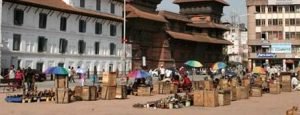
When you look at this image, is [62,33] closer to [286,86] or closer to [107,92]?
[286,86]

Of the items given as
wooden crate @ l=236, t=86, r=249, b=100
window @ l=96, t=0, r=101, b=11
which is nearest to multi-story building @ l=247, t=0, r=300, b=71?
window @ l=96, t=0, r=101, b=11

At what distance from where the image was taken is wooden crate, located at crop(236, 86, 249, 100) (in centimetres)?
2419

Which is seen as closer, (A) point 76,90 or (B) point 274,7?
(A) point 76,90

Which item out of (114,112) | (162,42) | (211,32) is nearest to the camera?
(114,112)

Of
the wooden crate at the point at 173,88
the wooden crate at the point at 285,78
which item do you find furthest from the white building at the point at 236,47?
the wooden crate at the point at 173,88

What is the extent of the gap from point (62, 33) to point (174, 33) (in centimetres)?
2210

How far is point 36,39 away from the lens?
148 feet

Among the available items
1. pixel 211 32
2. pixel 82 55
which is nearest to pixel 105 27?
pixel 82 55

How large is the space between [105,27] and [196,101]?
36457 mm

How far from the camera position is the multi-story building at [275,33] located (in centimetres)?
8256

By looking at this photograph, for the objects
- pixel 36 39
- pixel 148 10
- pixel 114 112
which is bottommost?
Result: pixel 114 112

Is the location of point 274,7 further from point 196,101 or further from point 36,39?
point 196,101

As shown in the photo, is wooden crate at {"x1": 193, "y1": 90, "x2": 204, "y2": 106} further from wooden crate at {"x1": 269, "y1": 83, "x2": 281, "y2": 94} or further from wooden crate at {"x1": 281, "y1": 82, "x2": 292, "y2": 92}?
wooden crate at {"x1": 281, "y1": 82, "x2": 292, "y2": 92}

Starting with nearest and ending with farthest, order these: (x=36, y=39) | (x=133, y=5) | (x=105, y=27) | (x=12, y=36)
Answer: (x=12, y=36), (x=36, y=39), (x=105, y=27), (x=133, y=5)
